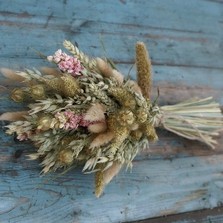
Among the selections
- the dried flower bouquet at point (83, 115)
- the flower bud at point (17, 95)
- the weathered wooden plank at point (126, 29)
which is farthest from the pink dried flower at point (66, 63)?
the weathered wooden plank at point (126, 29)

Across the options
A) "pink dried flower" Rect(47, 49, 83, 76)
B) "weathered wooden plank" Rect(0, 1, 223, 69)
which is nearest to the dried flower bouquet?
"pink dried flower" Rect(47, 49, 83, 76)

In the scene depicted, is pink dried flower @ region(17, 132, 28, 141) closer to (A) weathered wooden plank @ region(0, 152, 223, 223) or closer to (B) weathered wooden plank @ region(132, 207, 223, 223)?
(A) weathered wooden plank @ region(0, 152, 223, 223)

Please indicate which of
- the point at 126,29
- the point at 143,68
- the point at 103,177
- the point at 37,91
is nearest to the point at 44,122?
the point at 37,91

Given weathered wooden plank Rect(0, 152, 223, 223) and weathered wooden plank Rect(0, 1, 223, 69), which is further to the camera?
weathered wooden plank Rect(0, 1, 223, 69)

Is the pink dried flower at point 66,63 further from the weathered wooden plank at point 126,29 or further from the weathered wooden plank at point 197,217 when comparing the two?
the weathered wooden plank at point 197,217

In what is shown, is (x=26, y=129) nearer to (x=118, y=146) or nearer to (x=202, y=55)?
(x=118, y=146)

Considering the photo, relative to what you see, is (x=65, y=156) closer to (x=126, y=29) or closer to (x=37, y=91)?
(x=37, y=91)

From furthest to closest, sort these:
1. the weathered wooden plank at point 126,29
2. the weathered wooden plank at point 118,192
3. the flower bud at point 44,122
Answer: the weathered wooden plank at point 126,29 → the weathered wooden plank at point 118,192 → the flower bud at point 44,122
